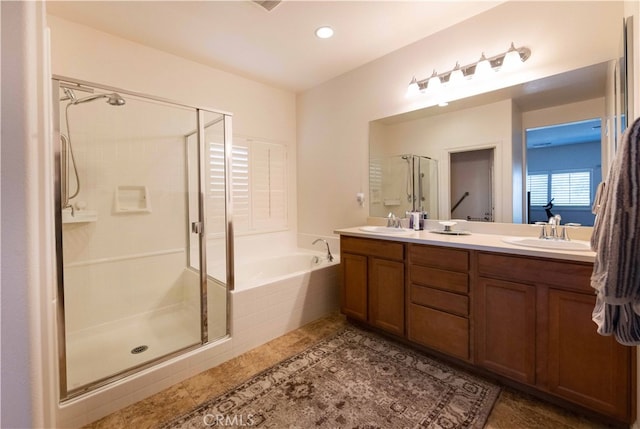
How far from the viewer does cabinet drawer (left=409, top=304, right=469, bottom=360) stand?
1.80m

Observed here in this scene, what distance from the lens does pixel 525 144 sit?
1956 millimetres

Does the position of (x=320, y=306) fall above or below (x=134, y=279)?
below

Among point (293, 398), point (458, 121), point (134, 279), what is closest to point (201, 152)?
point (134, 279)

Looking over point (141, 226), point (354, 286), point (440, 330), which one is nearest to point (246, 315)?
point (354, 286)

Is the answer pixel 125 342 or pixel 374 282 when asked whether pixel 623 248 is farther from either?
pixel 125 342

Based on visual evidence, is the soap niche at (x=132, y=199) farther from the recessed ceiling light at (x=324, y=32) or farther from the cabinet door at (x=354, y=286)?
the recessed ceiling light at (x=324, y=32)

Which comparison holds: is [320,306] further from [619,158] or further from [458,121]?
[619,158]

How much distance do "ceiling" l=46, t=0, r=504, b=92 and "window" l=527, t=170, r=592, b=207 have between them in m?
1.32

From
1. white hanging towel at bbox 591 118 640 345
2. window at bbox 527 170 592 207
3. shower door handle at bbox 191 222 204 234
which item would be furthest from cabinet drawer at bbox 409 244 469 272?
shower door handle at bbox 191 222 204 234

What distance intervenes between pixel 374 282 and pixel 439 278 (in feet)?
1.85

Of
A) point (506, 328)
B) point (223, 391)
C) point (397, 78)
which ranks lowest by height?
point (223, 391)

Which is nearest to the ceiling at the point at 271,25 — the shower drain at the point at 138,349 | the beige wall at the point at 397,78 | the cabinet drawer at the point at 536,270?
the beige wall at the point at 397,78

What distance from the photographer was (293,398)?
165 cm

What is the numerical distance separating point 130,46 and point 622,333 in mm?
3532
